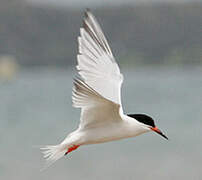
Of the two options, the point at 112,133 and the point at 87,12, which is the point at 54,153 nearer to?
the point at 112,133

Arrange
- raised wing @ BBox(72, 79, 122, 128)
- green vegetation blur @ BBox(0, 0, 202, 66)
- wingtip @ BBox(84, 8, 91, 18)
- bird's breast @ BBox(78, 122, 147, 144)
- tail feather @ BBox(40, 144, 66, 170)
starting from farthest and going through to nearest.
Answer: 1. green vegetation blur @ BBox(0, 0, 202, 66)
2. tail feather @ BBox(40, 144, 66, 170)
3. bird's breast @ BBox(78, 122, 147, 144)
4. wingtip @ BBox(84, 8, 91, 18)
5. raised wing @ BBox(72, 79, 122, 128)

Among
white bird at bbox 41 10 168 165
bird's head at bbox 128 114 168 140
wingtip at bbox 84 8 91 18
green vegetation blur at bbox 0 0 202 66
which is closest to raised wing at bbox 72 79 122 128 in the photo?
white bird at bbox 41 10 168 165

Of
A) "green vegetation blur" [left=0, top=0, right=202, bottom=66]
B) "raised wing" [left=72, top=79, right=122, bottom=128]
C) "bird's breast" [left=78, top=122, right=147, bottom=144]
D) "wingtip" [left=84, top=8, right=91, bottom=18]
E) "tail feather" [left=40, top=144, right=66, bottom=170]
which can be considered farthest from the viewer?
"green vegetation blur" [left=0, top=0, right=202, bottom=66]

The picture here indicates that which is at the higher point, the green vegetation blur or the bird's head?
the green vegetation blur

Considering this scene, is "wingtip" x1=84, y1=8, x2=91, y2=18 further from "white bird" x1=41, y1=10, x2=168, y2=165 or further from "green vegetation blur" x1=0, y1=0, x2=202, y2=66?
"green vegetation blur" x1=0, y1=0, x2=202, y2=66

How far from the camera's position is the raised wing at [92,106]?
4.02 meters

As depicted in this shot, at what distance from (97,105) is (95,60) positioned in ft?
1.17

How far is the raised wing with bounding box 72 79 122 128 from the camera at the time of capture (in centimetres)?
402

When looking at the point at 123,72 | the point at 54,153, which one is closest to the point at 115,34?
the point at 123,72

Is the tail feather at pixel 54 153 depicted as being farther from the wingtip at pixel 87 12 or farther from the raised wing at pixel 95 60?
the wingtip at pixel 87 12

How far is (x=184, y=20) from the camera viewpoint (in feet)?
98.5

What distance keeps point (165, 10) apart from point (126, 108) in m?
12.9

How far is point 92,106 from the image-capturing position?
14.1 ft

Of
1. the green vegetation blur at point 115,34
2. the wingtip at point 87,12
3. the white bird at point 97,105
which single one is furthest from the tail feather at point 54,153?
the green vegetation blur at point 115,34
